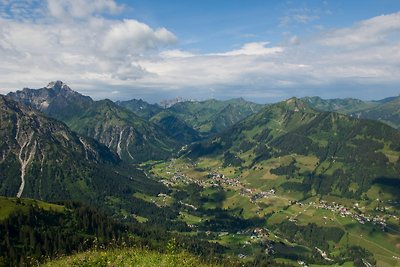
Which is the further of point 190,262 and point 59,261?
point 59,261

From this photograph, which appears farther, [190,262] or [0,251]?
[0,251]

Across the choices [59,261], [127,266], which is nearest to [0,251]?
[59,261]

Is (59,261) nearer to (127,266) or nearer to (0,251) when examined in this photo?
(127,266)

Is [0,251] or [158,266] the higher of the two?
[158,266]

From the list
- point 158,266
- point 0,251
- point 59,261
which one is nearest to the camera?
point 158,266

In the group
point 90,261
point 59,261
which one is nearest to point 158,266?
point 90,261

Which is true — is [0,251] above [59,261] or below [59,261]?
below

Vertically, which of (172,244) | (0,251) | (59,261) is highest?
(172,244)

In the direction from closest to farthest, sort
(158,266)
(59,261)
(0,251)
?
(158,266), (59,261), (0,251)

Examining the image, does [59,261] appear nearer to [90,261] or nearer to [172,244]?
[90,261]

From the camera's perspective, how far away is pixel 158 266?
50.4 m

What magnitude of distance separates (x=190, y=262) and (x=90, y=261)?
43.6 feet

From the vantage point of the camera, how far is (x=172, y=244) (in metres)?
52.8

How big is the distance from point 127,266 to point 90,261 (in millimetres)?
5192
